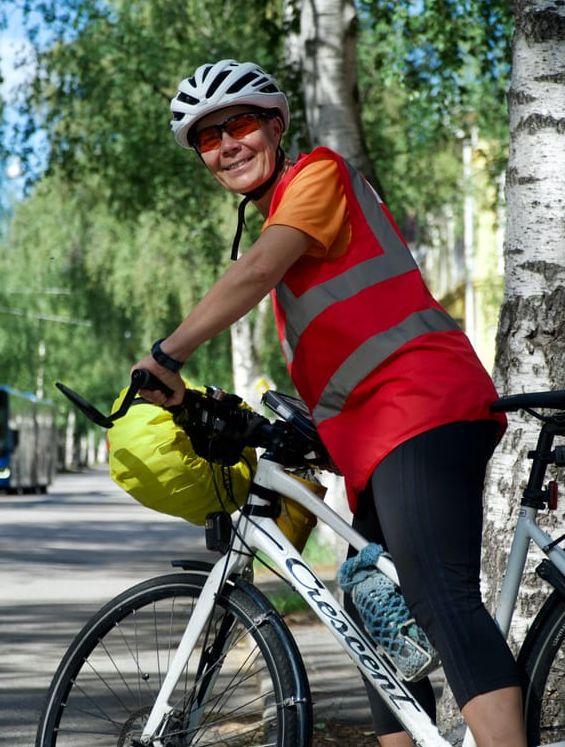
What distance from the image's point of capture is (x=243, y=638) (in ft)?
12.4

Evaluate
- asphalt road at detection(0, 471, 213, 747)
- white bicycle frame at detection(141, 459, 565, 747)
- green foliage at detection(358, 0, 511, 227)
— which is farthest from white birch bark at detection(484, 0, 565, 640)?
green foliage at detection(358, 0, 511, 227)

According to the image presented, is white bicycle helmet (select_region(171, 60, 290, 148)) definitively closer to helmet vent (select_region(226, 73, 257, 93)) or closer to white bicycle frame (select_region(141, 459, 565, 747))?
helmet vent (select_region(226, 73, 257, 93))

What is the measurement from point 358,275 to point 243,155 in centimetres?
42

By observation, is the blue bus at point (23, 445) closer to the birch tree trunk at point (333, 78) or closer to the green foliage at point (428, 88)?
the green foliage at point (428, 88)

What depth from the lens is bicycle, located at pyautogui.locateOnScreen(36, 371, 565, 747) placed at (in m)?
3.60

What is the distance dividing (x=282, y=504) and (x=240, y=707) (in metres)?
0.48

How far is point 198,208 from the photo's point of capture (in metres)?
27.7

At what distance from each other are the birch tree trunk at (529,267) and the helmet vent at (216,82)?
5.59ft

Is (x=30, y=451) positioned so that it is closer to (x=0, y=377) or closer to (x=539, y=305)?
(x=0, y=377)

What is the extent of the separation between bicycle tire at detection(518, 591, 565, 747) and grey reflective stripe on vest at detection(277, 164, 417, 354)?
30.4 inches

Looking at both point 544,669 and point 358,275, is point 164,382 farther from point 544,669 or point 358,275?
point 544,669

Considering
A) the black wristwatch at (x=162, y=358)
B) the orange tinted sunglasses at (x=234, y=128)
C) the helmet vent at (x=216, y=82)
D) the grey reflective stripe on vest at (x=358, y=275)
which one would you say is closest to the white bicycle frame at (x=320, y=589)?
the grey reflective stripe on vest at (x=358, y=275)

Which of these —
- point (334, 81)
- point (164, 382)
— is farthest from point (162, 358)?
point (334, 81)

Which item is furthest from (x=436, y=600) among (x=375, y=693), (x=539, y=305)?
(x=539, y=305)
